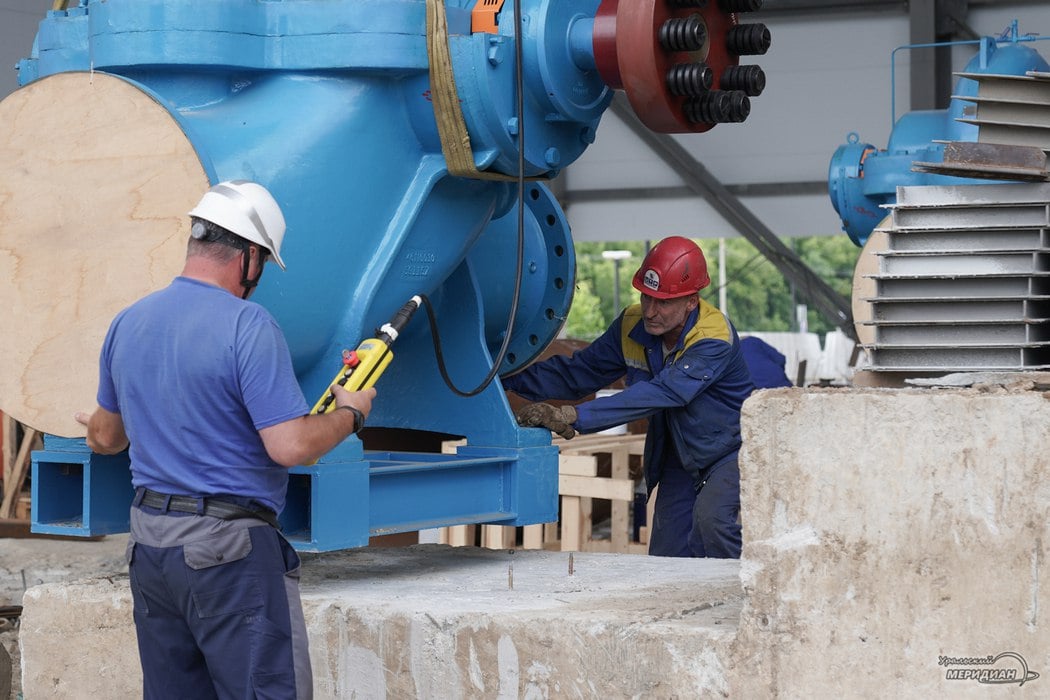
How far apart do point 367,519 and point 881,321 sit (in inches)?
51.4

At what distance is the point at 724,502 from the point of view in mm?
4484

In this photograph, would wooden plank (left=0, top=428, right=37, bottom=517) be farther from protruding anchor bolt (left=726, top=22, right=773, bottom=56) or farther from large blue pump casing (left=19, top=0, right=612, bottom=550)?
protruding anchor bolt (left=726, top=22, right=773, bottom=56)

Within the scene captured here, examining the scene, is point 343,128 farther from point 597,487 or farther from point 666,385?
point 597,487

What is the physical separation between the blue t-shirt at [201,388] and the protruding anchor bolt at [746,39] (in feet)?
5.16

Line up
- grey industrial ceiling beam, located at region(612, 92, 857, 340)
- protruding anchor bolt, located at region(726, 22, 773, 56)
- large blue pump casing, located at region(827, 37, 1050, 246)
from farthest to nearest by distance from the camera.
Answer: grey industrial ceiling beam, located at region(612, 92, 857, 340) < large blue pump casing, located at region(827, 37, 1050, 246) < protruding anchor bolt, located at region(726, 22, 773, 56)

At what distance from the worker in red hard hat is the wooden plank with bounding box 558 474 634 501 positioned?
0.79 metres

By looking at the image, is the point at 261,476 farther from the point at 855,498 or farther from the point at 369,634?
the point at 855,498

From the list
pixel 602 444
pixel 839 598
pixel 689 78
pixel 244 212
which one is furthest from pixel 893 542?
pixel 602 444

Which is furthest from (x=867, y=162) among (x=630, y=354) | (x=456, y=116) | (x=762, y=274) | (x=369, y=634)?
(x=762, y=274)

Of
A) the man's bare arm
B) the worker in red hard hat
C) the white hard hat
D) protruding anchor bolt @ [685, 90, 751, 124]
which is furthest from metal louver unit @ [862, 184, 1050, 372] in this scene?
the worker in red hard hat

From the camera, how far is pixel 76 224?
120 inches

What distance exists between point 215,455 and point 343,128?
1.07 meters

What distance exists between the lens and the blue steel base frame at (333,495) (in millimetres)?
3229

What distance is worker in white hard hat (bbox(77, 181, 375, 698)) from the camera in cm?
250
